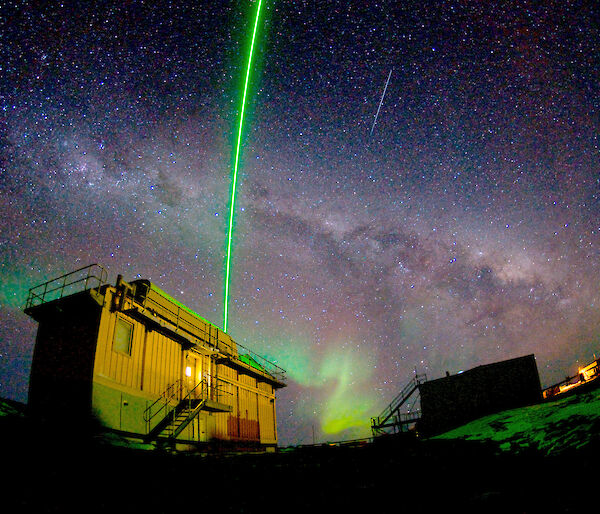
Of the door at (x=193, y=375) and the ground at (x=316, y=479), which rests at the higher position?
the door at (x=193, y=375)

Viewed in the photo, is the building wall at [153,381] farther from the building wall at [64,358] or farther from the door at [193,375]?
the building wall at [64,358]

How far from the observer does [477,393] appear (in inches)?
947

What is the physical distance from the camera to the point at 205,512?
19.6 feet

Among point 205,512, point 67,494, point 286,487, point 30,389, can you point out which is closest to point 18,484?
point 67,494

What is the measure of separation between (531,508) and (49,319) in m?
17.3

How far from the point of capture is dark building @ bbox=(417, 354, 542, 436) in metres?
22.6

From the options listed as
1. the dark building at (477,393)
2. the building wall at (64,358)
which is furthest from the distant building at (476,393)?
the building wall at (64,358)

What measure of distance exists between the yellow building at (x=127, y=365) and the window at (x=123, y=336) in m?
0.04

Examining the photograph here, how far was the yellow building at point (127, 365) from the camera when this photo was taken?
13352 millimetres

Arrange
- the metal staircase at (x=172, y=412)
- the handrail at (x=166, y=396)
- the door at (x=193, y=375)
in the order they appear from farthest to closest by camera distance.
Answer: the door at (x=193, y=375)
the metal staircase at (x=172, y=412)
the handrail at (x=166, y=396)

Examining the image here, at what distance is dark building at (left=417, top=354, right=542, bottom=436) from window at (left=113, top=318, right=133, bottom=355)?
20.8 m

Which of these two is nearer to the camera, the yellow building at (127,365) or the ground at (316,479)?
the ground at (316,479)

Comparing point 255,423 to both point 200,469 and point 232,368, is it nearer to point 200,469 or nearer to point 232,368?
point 232,368

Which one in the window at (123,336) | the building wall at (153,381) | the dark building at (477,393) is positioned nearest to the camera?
the building wall at (153,381)
